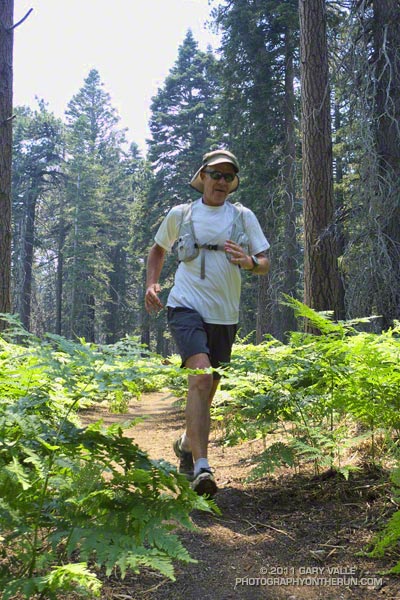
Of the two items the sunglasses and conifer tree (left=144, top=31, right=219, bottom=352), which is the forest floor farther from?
conifer tree (left=144, top=31, right=219, bottom=352)

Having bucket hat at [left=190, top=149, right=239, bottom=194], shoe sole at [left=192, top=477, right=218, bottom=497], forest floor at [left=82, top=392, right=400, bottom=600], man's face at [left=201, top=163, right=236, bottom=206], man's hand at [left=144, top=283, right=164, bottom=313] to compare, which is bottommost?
forest floor at [left=82, top=392, right=400, bottom=600]

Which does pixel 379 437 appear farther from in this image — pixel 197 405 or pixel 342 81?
pixel 342 81

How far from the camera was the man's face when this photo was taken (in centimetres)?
403

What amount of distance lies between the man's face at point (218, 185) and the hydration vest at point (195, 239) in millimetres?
163

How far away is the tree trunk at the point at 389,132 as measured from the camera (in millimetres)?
7453

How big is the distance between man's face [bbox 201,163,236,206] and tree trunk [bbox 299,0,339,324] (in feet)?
9.21

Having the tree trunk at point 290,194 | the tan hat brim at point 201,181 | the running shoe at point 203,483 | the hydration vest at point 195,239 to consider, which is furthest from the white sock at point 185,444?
the tree trunk at point 290,194

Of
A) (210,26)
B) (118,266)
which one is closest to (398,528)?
(210,26)

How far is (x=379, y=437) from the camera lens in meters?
3.55

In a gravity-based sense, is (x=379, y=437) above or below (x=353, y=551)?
above

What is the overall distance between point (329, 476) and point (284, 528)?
27.4 inches

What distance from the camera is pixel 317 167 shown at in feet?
22.2

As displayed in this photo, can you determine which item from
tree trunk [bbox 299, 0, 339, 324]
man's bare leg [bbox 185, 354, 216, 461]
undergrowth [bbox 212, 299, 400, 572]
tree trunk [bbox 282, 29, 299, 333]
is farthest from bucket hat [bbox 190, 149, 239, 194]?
tree trunk [bbox 282, 29, 299, 333]

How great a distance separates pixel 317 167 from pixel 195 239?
3542 mm
